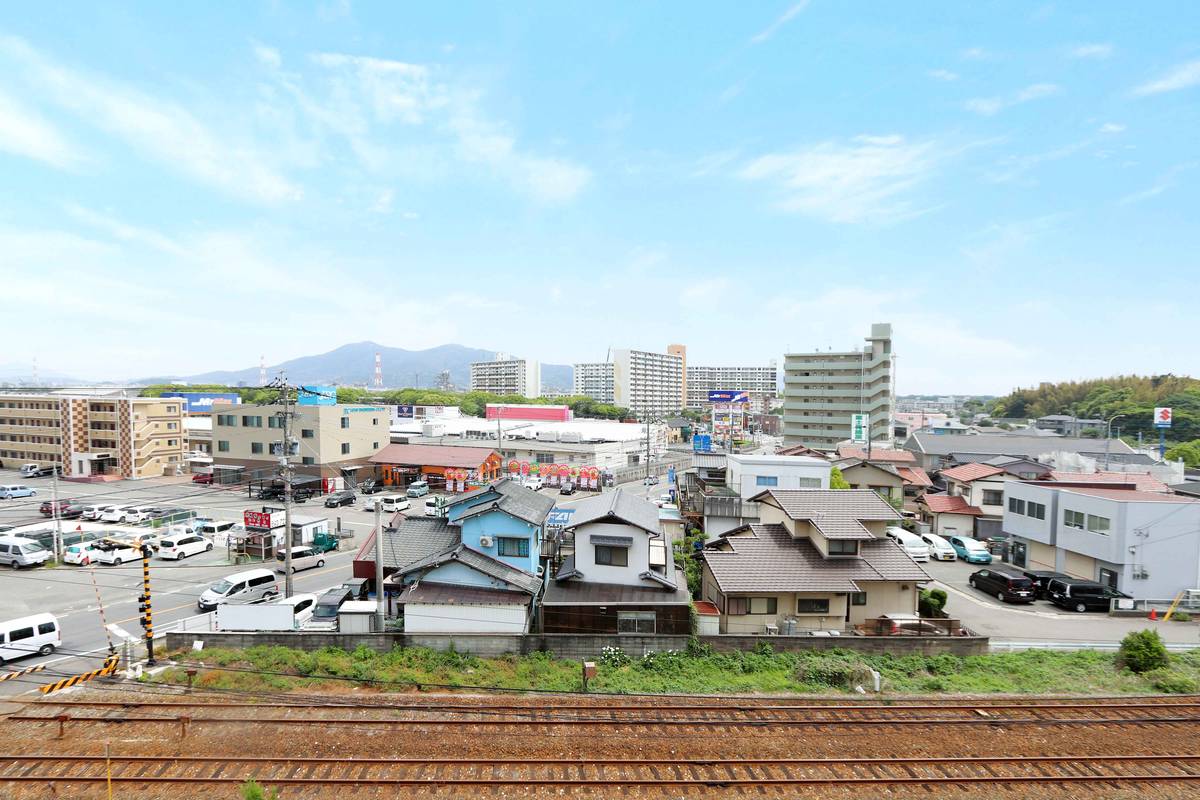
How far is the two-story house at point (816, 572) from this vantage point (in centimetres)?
2008

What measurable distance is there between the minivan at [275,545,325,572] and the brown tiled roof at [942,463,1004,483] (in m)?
36.7

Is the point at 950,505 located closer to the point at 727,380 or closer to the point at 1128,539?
the point at 1128,539

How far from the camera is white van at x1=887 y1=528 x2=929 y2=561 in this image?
1180 inches

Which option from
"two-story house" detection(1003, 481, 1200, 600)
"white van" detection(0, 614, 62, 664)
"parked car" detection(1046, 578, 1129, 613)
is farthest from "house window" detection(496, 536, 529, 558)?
"two-story house" detection(1003, 481, 1200, 600)

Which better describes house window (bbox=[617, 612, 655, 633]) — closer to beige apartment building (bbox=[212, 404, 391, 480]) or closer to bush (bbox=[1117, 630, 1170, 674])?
bush (bbox=[1117, 630, 1170, 674])

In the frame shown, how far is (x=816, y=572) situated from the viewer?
20.6m

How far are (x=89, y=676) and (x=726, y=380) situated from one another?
617 ft

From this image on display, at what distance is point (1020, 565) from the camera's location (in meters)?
29.1

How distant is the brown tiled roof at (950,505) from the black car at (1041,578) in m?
7.87

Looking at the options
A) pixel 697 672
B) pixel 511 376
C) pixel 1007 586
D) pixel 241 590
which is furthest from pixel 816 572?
pixel 511 376

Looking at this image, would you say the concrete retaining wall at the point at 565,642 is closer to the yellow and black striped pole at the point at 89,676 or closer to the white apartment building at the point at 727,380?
the yellow and black striped pole at the point at 89,676

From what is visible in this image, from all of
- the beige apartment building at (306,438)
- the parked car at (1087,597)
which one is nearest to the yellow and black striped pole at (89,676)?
the beige apartment building at (306,438)

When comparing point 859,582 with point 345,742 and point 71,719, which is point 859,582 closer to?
point 345,742

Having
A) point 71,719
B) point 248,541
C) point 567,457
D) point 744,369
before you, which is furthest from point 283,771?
point 744,369
